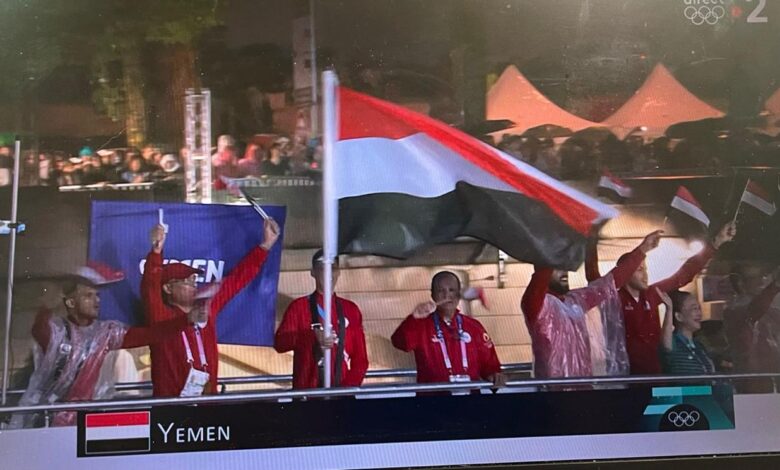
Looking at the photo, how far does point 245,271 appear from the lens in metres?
2.93

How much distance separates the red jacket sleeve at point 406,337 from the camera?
3018mm

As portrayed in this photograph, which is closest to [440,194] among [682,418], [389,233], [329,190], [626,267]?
[389,233]

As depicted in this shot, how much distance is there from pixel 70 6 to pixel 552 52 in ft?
5.95

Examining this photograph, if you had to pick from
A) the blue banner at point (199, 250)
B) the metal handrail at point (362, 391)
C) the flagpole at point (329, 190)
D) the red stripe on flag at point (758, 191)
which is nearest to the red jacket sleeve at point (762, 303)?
the metal handrail at point (362, 391)

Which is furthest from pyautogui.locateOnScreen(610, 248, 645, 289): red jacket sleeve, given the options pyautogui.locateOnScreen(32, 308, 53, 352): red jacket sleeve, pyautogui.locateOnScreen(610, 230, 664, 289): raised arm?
pyautogui.locateOnScreen(32, 308, 53, 352): red jacket sleeve

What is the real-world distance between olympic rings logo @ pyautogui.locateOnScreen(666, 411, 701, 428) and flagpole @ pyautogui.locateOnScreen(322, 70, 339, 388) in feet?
4.56

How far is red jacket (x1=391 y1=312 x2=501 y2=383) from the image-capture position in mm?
3021

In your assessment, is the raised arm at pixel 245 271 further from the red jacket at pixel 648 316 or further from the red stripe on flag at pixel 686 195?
the red stripe on flag at pixel 686 195

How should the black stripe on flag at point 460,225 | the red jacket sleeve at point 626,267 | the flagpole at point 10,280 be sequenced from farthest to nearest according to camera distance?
1. the red jacket sleeve at point 626,267
2. the black stripe on flag at point 460,225
3. the flagpole at point 10,280

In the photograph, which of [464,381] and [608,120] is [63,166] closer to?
[464,381]

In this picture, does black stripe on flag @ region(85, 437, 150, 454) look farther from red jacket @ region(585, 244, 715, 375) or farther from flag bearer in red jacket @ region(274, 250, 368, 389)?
red jacket @ region(585, 244, 715, 375)

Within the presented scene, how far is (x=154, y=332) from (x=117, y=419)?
13.7 inches

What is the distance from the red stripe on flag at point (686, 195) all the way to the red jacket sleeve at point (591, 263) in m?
0.39

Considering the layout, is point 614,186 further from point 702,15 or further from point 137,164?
point 137,164
